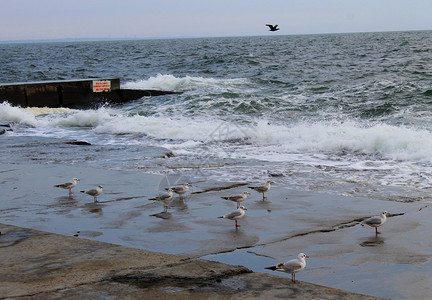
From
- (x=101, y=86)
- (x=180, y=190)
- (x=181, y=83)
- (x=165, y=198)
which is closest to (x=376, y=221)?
(x=165, y=198)

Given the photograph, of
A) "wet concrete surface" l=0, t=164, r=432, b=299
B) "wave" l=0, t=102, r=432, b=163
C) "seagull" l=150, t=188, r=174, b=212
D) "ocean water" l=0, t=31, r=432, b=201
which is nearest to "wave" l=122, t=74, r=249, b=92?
"ocean water" l=0, t=31, r=432, b=201

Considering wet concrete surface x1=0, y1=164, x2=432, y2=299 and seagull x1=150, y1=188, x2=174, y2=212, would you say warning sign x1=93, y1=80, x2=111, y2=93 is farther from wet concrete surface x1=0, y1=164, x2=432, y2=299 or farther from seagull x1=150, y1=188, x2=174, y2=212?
seagull x1=150, y1=188, x2=174, y2=212

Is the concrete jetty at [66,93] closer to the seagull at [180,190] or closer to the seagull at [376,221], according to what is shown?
the seagull at [180,190]

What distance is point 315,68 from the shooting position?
4094 cm

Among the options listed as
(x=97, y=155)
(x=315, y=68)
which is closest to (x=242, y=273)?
(x=97, y=155)

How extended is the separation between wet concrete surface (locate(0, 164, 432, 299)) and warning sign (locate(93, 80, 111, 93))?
16.7m

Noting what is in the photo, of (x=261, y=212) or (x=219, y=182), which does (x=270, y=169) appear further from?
(x=261, y=212)

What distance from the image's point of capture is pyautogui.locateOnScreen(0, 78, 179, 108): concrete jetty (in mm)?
24859

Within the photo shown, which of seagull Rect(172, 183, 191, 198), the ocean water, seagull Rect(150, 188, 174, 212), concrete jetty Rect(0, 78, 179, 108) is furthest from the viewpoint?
concrete jetty Rect(0, 78, 179, 108)

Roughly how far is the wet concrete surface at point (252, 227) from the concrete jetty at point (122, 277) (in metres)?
0.07

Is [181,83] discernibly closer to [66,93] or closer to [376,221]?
[66,93]

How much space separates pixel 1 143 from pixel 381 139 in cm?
955

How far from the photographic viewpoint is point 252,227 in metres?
7.73

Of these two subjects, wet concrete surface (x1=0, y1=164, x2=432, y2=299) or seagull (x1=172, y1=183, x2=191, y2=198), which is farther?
seagull (x1=172, y1=183, x2=191, y2=198)
